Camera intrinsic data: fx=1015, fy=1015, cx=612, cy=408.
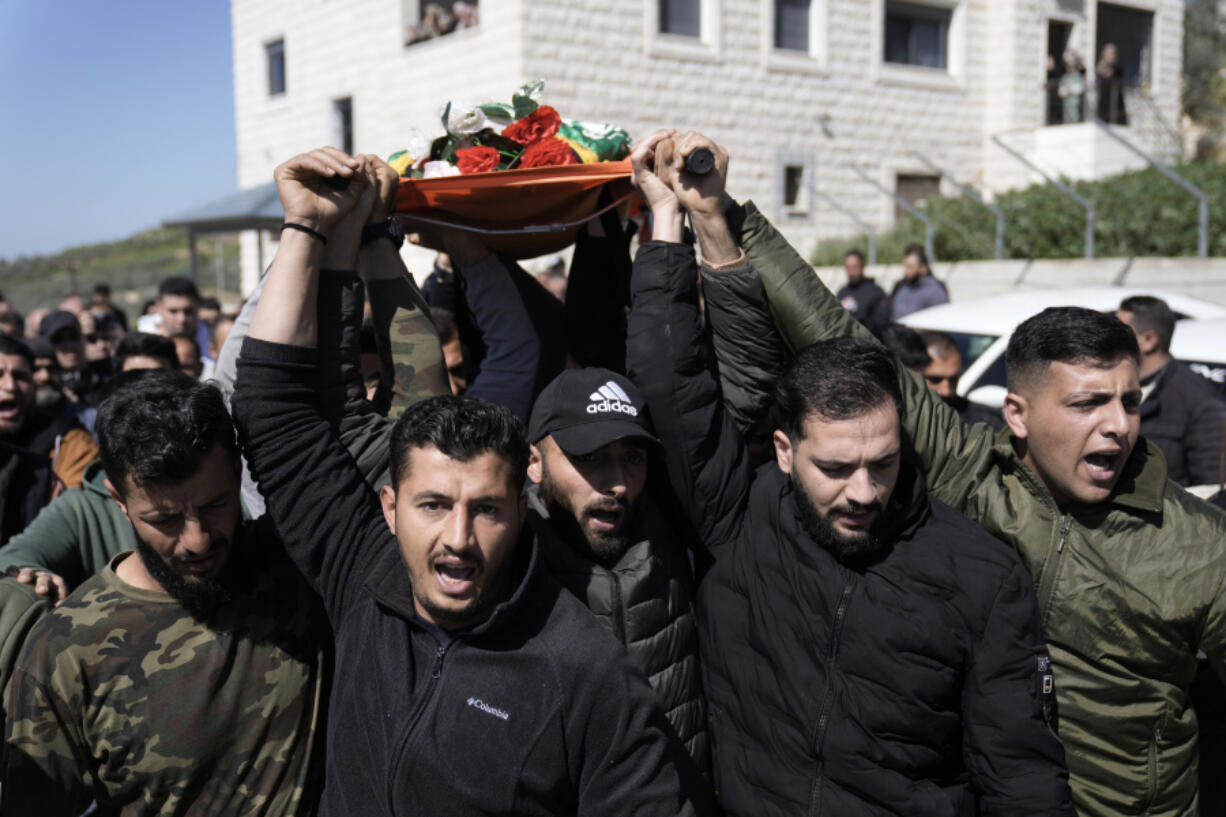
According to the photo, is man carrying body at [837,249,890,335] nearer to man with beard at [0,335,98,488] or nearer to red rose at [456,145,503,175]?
man with beard at [0,335,98,488]

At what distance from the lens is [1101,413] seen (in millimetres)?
2465

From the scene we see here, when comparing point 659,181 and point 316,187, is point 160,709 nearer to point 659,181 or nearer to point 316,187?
point 316,187

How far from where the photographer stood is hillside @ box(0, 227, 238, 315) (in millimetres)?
32625

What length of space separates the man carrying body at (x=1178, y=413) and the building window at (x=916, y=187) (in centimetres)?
1429

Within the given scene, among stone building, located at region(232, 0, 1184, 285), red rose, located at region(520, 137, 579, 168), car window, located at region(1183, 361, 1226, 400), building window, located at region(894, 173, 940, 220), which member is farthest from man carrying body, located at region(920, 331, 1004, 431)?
building window, located at region(894, 173, 940, 220)

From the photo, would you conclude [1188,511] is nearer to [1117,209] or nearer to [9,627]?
[9,627]

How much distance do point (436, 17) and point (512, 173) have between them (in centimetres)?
1572

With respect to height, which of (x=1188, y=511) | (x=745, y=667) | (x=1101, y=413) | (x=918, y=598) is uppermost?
(x=1101, y=413)

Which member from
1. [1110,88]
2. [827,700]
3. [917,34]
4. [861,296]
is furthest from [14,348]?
[1110,88]

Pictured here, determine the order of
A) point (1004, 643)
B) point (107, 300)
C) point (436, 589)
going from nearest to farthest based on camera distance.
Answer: point (436, 589) < point (1004, 643) < point (107, 300)

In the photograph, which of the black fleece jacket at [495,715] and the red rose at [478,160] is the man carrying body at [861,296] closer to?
the red rose at [478,160]

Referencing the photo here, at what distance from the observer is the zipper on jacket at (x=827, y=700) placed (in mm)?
2354

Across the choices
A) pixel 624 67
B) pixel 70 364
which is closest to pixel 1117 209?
pixel 624 67

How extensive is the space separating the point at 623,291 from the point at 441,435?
154 cm
